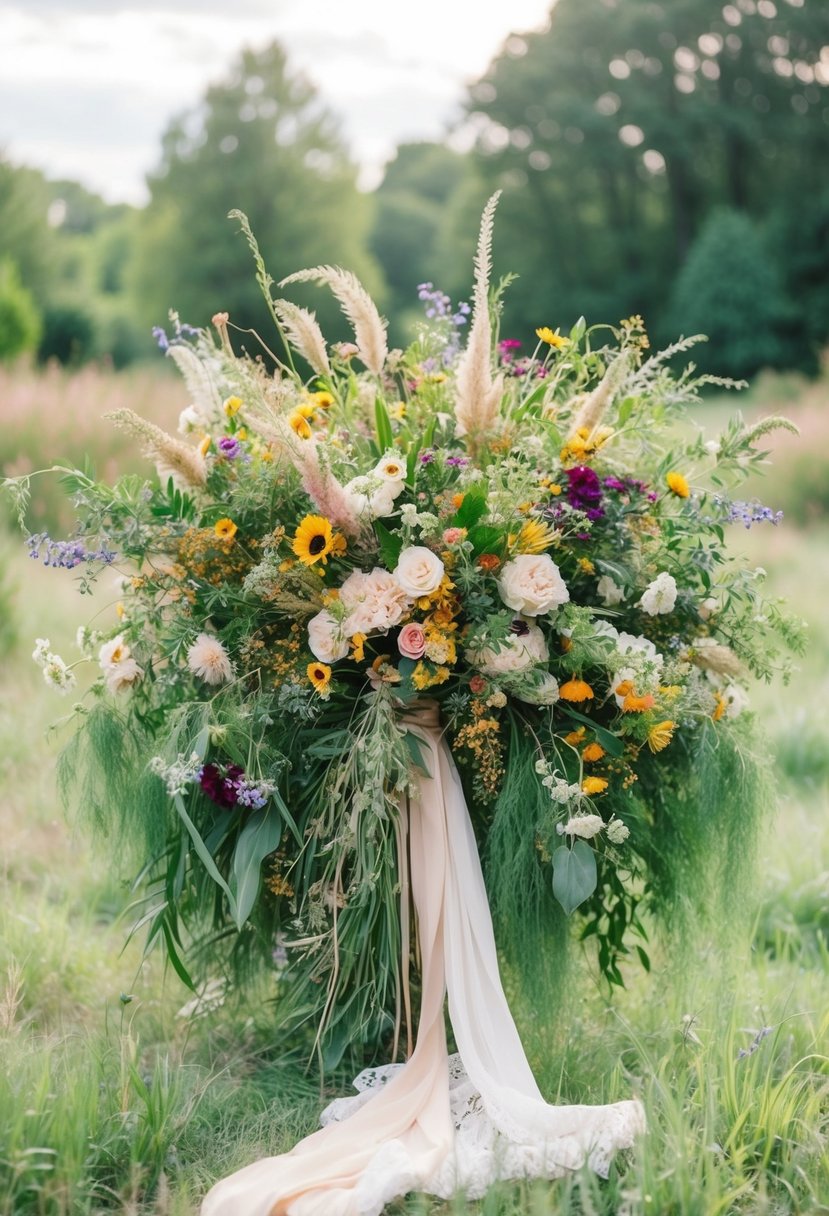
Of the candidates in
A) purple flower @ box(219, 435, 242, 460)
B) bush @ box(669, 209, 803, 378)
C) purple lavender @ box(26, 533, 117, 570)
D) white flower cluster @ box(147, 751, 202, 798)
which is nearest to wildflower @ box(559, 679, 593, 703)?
white flower cluster @ box(147, 751, 202, 798)

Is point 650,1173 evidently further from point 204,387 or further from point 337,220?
point 337,220

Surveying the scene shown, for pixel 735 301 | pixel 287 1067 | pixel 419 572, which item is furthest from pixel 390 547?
pixel 735 301

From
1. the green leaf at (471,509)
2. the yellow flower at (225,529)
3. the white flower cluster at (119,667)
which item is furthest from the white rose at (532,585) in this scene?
the white flower cluster at (119,667)

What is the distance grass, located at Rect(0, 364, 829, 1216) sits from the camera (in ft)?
6.42

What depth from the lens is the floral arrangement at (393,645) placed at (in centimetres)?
215

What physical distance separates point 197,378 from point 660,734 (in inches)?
49.9

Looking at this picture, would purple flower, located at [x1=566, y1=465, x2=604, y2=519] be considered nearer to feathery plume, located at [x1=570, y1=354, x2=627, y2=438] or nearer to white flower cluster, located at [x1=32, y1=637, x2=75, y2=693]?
feathery plume, located at [x1=570, y1=354, x2=627, y2=438]

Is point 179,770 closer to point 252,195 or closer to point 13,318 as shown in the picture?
point 13,318

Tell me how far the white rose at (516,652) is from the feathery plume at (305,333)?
0.71m

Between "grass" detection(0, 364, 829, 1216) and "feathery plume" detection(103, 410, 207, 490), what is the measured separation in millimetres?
→ 597

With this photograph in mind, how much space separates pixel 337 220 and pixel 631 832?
82.4 ft

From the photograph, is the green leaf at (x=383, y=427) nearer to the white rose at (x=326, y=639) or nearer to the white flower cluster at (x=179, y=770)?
the white rose at (x=326, y=639)

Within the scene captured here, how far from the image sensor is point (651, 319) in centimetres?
2838

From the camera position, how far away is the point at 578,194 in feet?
95.9
